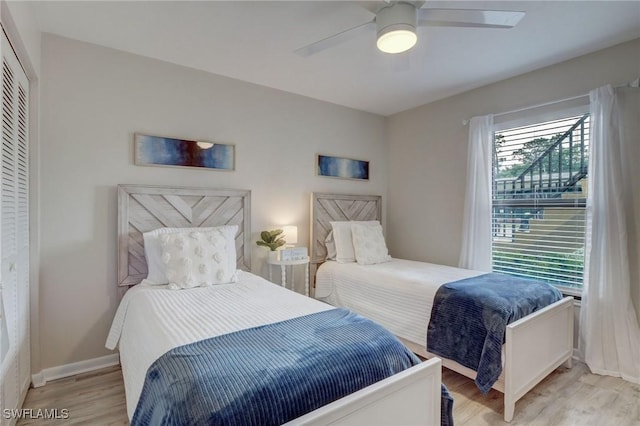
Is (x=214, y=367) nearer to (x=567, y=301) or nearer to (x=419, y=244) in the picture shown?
(x=567, y=301)

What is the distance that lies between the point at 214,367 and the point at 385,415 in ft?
2.35

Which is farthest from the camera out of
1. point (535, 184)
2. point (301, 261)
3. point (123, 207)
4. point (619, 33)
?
point (301, 261)

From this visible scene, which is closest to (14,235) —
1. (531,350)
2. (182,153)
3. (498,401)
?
(182,153)

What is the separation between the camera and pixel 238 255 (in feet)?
10.3

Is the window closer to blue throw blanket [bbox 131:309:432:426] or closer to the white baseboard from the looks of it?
blue throw blanket [bbox 131:309:432:426]

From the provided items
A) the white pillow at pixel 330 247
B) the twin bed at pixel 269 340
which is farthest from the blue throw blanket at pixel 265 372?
the white pillow at pixel 330 247

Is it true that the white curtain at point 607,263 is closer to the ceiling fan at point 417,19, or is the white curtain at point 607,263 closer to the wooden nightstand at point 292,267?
the ceiling fan at point 417,19

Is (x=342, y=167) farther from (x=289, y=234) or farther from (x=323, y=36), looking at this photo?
(x=323, y=36)

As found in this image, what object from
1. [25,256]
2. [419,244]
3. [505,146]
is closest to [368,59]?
[505,146]

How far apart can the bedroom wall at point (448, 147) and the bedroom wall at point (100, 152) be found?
6.43 ft

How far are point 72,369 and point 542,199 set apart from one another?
4.25m

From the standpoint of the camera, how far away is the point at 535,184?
304 centimetres

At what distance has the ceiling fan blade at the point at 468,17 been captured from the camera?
169cm

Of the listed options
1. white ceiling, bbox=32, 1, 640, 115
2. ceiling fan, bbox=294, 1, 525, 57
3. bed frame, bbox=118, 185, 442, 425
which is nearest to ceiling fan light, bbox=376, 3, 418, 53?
ceiling fan, bbox=294, 1, 525, 57
